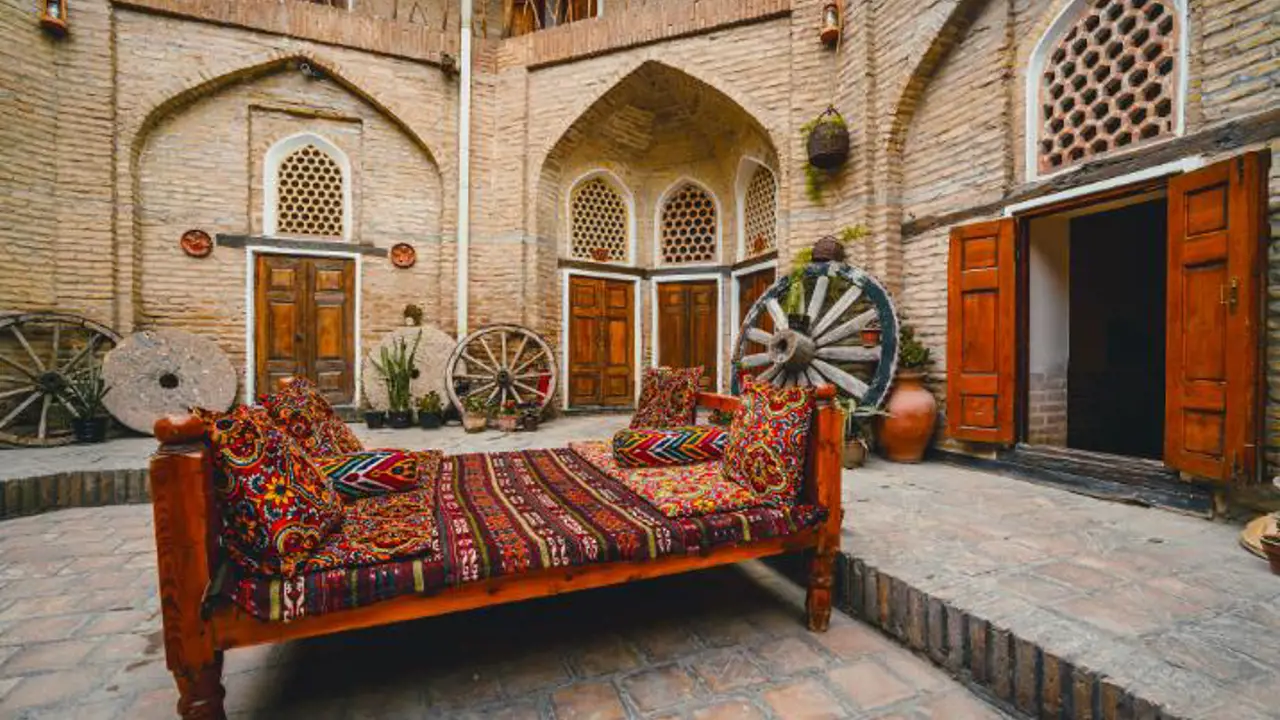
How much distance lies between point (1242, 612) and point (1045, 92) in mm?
4345

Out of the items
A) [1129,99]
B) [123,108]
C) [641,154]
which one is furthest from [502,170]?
[1129,99]

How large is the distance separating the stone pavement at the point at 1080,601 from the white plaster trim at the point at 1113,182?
2.34 metres

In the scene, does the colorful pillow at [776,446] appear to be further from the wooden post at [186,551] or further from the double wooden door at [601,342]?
the double wooden door at [601,342]

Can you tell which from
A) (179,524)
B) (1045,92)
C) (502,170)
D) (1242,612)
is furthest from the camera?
(502,170)

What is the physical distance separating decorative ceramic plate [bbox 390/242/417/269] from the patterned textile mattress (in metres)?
5.99

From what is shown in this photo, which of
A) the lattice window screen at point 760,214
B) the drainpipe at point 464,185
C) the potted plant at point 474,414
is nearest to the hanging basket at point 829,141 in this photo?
the lattice window screen at point 760,214

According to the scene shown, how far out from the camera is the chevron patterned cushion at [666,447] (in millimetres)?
3283

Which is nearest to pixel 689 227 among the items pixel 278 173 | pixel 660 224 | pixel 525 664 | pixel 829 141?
pixel 660 224

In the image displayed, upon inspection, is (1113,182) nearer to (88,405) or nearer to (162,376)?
(162,376)

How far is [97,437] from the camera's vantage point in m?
6.05

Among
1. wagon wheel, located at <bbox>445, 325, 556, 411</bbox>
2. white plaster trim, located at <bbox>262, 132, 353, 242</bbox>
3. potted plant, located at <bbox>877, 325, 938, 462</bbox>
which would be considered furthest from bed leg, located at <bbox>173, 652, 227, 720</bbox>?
white plaster trim, located at <bbox>262, 132, 353, 242</bbox>

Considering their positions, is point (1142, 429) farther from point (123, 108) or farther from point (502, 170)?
point (123, 108)

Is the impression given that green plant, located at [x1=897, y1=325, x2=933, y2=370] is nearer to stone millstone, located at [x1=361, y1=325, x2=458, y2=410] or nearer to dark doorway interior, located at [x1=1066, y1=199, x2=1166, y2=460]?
dark doorway interior, located at [x1=1066, y1=199, x2=1166, y2=460]

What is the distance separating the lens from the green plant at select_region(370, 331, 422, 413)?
24.0ft
